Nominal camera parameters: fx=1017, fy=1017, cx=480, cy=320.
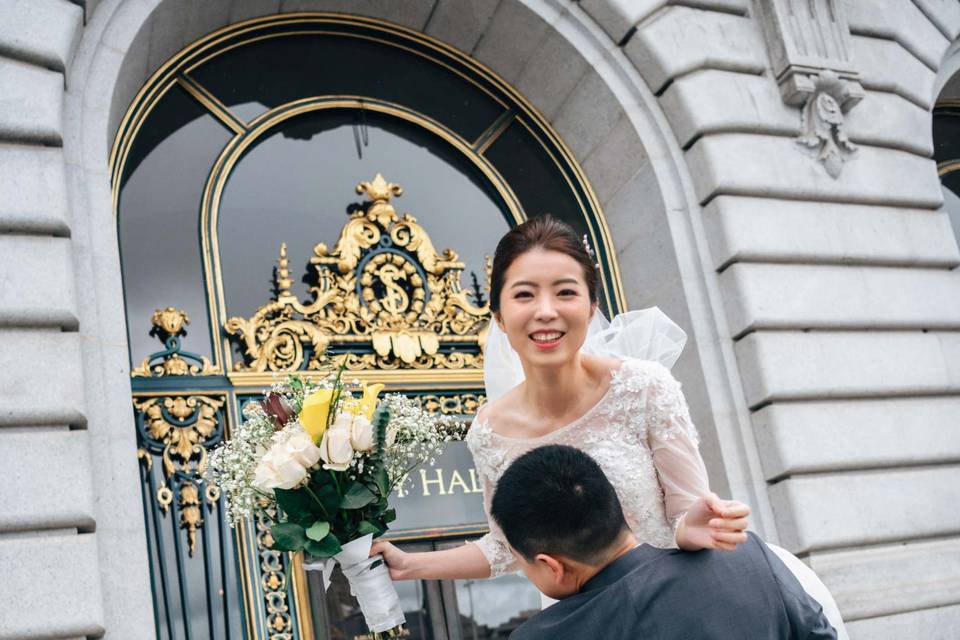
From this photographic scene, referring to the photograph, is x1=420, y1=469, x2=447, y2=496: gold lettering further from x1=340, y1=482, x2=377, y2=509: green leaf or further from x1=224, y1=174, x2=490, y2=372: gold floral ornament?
x1=340, y1=482, x2=377, y2=509: green leaf

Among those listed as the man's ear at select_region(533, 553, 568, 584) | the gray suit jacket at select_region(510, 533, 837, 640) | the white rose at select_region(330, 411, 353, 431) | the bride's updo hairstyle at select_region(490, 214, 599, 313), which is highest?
the bride's updo hairstyle at select_region(490, 214, 599, 313)

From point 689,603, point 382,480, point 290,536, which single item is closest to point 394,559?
point 382,480

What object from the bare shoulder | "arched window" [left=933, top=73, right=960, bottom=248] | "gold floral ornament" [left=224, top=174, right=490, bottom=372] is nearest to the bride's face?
the bare shoulder

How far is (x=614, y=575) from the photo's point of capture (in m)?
2.60

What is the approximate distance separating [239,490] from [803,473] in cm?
492

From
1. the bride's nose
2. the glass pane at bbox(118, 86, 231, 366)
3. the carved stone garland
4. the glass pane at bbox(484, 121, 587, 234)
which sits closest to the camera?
the bride's nose

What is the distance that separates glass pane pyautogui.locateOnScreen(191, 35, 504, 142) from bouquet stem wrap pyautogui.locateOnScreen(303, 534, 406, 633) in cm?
537

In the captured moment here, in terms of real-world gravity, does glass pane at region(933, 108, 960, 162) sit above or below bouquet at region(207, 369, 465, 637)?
above

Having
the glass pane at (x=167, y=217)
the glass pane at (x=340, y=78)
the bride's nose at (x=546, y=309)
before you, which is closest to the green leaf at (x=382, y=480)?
the bride's nose at (x=546, y=309)

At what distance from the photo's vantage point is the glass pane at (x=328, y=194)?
25.5 ft

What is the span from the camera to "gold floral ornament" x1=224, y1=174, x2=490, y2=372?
7.55 meters

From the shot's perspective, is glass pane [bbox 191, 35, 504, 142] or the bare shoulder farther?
glass pane [bbox 191, 35, 504, 142]

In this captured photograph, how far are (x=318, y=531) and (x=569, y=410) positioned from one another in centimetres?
123

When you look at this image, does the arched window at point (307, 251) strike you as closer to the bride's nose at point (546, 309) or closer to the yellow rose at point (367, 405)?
the yellow rose at point (367, 405)
